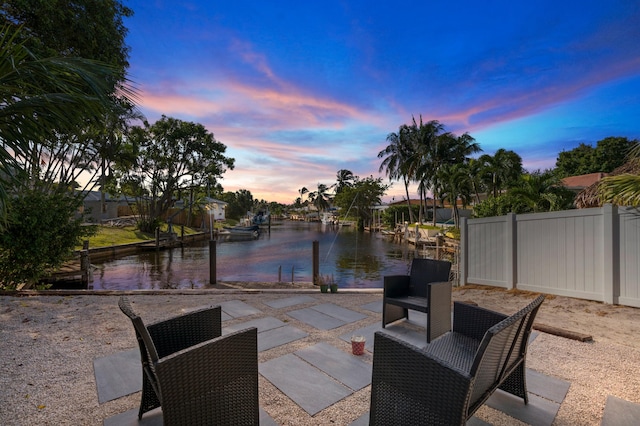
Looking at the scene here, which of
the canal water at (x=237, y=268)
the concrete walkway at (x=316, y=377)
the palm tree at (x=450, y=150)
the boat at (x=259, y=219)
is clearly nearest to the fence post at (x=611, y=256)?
the concrete walkway at (x=316, y=377)

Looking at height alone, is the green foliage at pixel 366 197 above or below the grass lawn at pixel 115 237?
above

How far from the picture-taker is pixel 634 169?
639 cm

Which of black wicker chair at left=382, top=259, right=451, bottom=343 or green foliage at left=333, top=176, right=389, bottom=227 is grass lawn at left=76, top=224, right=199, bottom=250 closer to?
black wicker chair at left=382, top=259, right=451, bottom=343

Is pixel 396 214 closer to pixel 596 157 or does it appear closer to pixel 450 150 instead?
pixel 450 150

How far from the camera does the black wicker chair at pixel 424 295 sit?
3119mm

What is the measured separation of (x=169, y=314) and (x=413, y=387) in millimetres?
3720

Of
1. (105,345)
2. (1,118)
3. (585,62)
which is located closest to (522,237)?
(585,62)

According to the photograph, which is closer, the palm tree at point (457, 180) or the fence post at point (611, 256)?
the fence post at point (611, 256)

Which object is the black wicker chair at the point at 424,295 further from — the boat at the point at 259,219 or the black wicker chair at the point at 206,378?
the boat at the point at 259,219

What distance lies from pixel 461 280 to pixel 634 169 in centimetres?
437

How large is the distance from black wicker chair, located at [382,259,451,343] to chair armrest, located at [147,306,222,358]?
81.8 inches

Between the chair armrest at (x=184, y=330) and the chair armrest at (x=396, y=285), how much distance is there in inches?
82.5

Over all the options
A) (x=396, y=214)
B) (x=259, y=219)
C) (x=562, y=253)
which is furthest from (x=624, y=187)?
(x=259, y=219)

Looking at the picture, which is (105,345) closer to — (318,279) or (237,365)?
(237,365)
